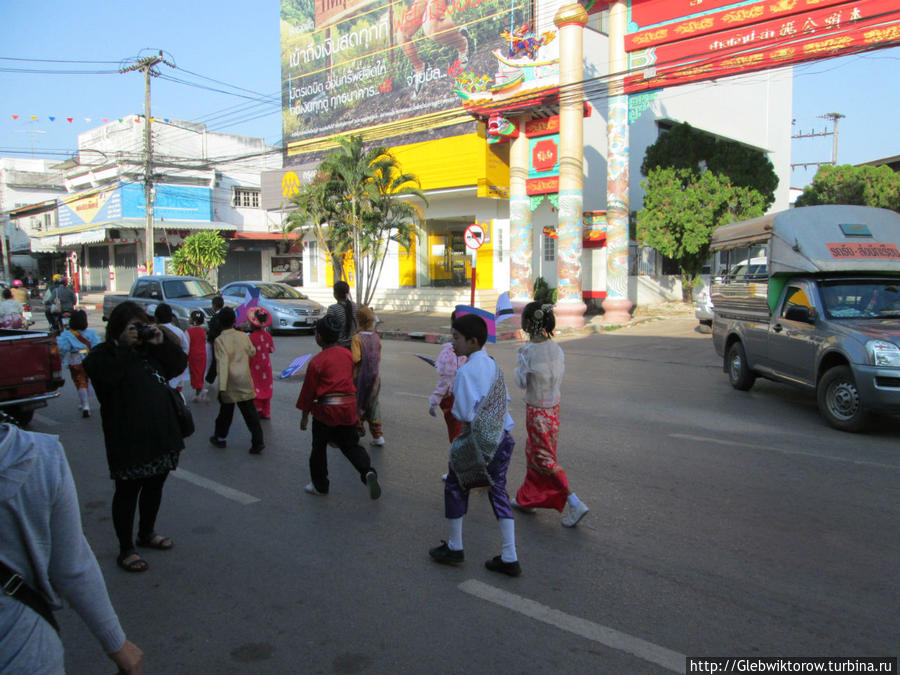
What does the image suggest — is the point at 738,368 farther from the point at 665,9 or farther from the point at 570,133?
the point at 665,9

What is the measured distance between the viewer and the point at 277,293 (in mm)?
19484

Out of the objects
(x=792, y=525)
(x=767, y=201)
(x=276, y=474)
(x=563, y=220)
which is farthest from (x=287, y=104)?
(x=792, y=525)

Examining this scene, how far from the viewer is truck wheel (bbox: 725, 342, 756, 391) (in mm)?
9805

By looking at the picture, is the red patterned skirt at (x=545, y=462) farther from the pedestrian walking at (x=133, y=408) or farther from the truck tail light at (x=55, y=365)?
the truck tail light at (x=55, y=365)

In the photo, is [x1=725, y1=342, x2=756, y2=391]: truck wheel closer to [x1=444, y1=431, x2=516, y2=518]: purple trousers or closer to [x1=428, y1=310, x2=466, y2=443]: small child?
[x1=428, y1=310, x2=466, y2=443]: small child

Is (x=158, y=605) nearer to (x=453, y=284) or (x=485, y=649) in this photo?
(x=485, y=649)

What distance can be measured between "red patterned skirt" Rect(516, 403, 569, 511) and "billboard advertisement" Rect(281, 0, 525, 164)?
2153 centimetres

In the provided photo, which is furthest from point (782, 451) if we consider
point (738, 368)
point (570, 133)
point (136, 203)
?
point (136, 203)

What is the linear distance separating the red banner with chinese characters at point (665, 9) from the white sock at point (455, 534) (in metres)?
16.4

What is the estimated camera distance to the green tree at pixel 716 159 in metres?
21.8

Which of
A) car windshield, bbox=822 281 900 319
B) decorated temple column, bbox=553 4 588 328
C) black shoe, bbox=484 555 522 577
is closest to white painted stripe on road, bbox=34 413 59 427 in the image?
black shoe, bbox=484 555 522 577

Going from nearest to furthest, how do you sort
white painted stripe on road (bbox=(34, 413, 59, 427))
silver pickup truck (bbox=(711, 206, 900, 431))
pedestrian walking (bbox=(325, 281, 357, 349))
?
pedestrian walking (bbox=(325, 281, 357, 349)) → silver pickup truck (bbox=(711, 206, 900, 431)) → white painted stripe on road (bbox=(34, 413, 59, 427))

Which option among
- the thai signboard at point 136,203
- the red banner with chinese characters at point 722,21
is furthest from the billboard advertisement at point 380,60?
the red banner with chinese characters at point 722,21

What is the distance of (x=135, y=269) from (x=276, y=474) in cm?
3773
